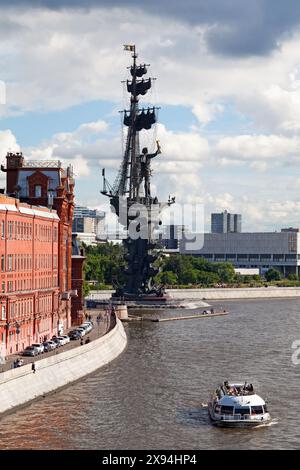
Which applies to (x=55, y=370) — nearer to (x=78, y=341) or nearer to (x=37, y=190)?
(x=78, y=341)

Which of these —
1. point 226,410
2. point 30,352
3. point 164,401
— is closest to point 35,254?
point 30,352

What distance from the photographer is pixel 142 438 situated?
2179 inches

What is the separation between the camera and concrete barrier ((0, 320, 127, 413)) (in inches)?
2386

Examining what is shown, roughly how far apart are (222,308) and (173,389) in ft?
349

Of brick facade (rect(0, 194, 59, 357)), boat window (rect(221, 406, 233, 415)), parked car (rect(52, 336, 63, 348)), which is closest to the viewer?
boat window (rect(221, 406, 233, 415))

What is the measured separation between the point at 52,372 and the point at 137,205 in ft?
361

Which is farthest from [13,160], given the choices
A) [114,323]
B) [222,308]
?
[222,308]

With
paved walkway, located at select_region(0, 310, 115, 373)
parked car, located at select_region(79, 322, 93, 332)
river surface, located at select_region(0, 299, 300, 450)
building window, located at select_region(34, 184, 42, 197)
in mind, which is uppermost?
building window, located at select_region(34, 184, 42, 197)

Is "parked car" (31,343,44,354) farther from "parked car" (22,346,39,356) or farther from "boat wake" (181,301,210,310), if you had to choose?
"boat wake" (181,301,210,310)

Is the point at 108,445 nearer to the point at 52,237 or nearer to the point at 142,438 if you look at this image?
the point at 142,438

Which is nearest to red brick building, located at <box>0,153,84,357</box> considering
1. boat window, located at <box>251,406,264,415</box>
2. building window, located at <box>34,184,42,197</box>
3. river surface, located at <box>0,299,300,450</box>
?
building window, located at <box>34,184,42,197</box>

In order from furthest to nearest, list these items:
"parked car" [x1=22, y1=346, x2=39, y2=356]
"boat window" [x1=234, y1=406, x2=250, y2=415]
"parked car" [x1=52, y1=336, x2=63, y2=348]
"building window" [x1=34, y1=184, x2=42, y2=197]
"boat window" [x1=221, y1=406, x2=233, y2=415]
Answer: "building window" [x1=34, y1=184, x2=42, y2=197] → "parked car" [x1=52, y1=336, x2=63, y2=348] → "parked car" [x1=22, y1=346, x2=39, y2=356] → "boat window" [x1=234, y1=406, x2=250, y2=415] → "boat window" [x1=221, y1=406, x2=233, y2=415]

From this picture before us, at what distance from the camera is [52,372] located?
69688 millimetres

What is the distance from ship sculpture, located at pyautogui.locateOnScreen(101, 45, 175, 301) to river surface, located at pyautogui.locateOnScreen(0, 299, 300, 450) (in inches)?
2571
